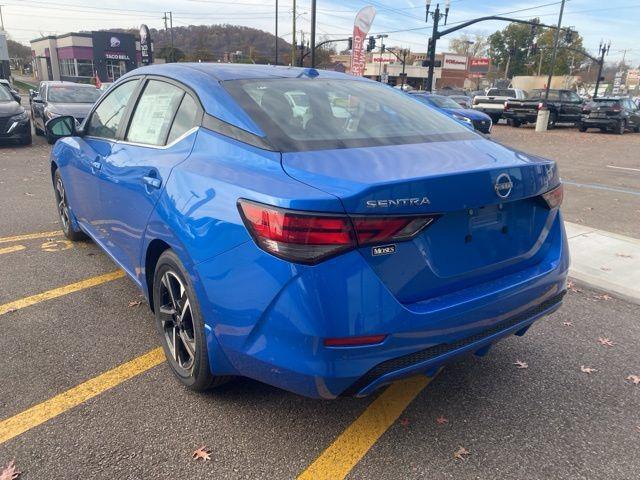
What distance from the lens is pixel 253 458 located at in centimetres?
227

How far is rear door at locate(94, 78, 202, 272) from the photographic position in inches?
106

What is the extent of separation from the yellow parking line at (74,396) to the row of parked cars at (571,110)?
23.9m

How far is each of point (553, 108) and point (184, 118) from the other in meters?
24.4

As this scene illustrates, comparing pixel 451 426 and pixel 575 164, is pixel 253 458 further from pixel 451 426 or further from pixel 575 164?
pixel 575 164

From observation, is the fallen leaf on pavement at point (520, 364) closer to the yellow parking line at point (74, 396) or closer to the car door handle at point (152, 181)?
the yellow parking line at point (74, 396)

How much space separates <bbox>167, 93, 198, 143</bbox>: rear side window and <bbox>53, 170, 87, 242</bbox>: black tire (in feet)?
8.48

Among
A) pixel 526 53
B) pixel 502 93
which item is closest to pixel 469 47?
pixel 526 53

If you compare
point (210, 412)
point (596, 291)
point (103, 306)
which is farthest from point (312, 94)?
point (596, 291)

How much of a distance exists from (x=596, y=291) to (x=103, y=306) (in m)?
4.01

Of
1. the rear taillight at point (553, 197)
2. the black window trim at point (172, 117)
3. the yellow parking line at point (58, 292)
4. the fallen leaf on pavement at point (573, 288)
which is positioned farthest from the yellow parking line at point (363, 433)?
the yellow parking line at point (58, 292)

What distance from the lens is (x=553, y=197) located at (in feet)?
8.36

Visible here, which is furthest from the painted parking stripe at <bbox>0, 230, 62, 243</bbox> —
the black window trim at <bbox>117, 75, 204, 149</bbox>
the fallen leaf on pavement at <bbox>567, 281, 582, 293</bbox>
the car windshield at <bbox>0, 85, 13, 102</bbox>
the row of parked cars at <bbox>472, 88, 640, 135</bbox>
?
the row of parked cars at <bbox>472, 88, 640, 135</bbox>

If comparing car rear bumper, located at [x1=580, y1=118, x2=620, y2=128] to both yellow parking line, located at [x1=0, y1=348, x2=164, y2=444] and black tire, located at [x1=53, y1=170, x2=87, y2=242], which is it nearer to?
black tire, located at [x1=53, y1=170, x2=87, y2=242]

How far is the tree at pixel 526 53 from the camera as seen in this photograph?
82.4m
